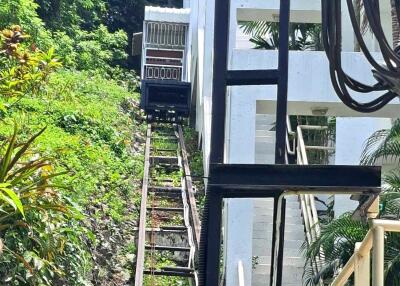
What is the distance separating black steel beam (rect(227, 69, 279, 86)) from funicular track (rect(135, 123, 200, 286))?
181 inches

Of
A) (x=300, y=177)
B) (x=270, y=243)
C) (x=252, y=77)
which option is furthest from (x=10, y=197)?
(x=270, y=243)

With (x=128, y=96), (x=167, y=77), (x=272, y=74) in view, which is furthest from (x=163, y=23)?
(x=272, y=74)

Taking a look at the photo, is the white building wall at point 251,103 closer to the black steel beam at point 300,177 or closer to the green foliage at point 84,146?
the green foliage at point 84,146

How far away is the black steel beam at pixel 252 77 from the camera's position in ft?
11.9

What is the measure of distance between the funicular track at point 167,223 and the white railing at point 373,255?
5.30 metres

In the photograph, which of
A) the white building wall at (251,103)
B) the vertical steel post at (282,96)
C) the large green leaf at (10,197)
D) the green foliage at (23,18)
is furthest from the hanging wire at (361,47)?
the green foliage at (23,18)

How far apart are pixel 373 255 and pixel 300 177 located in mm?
739

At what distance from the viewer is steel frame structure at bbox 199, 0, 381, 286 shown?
3023mm

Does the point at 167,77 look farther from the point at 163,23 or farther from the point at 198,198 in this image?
the point at 198,198

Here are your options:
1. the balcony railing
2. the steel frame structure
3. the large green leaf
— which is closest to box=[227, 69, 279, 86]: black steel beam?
the steel frame structure

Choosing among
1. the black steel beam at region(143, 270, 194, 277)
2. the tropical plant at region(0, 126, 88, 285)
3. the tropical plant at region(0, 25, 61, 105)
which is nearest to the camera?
the tropical plant at region(0, 126, 88, 285)

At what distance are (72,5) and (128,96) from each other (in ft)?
19.0

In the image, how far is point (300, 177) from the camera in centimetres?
304

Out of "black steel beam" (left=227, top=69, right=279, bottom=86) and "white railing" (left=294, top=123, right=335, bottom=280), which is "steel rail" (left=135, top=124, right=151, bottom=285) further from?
"black steel beam" (left=227, top=69, right=279, bottom=86)
